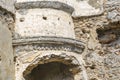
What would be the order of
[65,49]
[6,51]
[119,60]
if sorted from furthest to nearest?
[119,60] → [65,49] → [6,51]

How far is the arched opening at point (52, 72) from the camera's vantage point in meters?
7.23

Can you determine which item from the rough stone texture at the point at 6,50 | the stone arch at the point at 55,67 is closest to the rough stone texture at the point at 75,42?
the stone arch at the point at 55,67

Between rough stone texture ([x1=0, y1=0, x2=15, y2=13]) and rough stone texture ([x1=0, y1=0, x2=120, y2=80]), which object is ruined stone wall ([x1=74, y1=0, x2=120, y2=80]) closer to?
rough stone texture ([x1=0, y1=0, x2=120, y2=80])

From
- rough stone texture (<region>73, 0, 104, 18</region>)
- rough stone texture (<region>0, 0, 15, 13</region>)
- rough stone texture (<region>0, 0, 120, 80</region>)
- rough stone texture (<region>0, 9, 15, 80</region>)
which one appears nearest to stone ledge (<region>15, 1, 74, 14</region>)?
rough stone texture (<region>0, 0, 120, 80</region>)

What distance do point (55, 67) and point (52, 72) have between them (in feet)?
0.48

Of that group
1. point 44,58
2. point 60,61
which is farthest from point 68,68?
point 44,58

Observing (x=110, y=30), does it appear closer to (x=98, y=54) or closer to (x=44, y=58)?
(x=98, y=54)

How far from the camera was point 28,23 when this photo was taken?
6816 mm

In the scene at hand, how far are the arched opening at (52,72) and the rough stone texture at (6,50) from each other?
1.10 m

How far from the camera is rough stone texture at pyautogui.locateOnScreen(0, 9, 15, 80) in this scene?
592 centimetres

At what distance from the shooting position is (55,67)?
24.1ft

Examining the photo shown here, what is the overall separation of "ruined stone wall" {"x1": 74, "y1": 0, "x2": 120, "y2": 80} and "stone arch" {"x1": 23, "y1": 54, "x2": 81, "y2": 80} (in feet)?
1.40

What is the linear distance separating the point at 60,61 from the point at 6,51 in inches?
52.4

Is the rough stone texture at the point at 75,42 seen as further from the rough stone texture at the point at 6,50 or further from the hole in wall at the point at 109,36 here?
the rough stone texture at the point at 6,50
